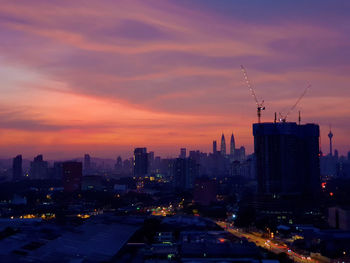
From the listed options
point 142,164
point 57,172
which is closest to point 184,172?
point 142,164

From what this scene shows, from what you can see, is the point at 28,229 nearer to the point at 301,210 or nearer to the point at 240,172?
the point at 301,210

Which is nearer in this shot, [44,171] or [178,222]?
[178,222]

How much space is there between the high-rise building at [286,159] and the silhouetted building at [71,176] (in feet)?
133

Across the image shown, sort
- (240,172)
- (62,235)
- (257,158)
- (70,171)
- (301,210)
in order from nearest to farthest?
(62,235), (301,210), (257,158), (70,171), (240,172)

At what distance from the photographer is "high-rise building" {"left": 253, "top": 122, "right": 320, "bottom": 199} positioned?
4884 centimetres

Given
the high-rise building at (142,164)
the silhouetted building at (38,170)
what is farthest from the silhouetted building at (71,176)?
the high-rise building at (142,164)

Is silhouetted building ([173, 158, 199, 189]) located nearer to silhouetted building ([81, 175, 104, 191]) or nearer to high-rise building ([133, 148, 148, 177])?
silhouetted building ([81, 175, 104, 191])

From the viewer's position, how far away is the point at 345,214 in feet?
112

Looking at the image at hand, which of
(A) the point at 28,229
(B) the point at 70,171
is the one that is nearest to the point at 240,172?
(B) the point at 70,171

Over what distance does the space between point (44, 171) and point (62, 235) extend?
101 m

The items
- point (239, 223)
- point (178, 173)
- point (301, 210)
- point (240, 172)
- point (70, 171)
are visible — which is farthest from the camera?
point (240, 172)

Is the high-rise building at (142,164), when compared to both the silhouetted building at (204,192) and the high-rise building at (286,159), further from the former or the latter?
the high-rise building at (286,159)

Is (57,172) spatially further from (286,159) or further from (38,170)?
(286,159)

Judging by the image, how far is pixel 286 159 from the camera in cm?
4966
